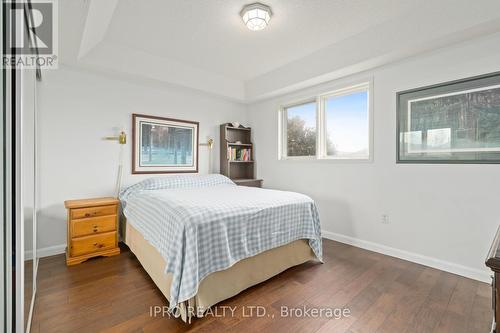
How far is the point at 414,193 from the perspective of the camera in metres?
2.67

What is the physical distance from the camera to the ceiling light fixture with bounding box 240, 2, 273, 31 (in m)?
2.25

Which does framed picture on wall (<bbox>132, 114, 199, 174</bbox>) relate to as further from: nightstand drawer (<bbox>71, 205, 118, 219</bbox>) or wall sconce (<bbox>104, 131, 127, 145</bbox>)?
nightstand drawer (<bbox>71, 205, 118, 219</bbox>)

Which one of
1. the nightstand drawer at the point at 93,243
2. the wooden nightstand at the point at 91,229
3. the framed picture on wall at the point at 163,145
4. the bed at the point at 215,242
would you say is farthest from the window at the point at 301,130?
the nightstand drawer at the point at 93,243

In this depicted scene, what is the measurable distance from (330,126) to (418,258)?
1.99 meters

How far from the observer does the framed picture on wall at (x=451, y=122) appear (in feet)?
7.22

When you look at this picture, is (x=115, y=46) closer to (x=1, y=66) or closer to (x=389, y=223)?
(x=1, y=66)

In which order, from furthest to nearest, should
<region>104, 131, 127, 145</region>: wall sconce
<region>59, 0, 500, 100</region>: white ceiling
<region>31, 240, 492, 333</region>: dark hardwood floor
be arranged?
<region>104, 131, 127, 145</region>: wall sconce, <region>59, 0, 500, 100</region>: white ceiling, <region>31, 240, 492, 333</region>: dark hardwood floor

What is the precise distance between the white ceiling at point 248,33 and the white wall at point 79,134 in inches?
11.9

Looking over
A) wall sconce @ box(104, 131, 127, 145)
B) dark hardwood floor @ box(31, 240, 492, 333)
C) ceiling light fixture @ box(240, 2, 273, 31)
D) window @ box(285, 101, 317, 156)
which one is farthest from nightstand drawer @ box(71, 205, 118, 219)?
window @ box(285, 101, 317, 156)

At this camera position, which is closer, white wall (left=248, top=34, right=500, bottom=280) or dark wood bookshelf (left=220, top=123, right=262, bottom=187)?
white wall (left=248, top=34, right=500, bottom=280)

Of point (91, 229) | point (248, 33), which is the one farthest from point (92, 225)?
point (248, 33)

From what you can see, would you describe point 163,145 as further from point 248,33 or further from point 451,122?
point 451,122

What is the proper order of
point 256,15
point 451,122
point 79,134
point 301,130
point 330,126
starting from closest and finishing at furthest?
point 256,15, point 451,122, point 79,134, point 330,126, point 301,130

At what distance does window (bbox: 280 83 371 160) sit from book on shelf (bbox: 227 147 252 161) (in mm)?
682
